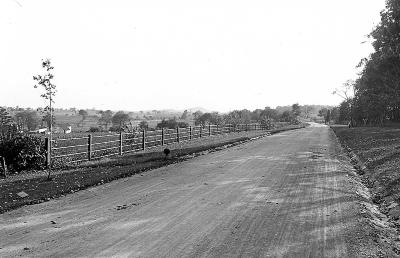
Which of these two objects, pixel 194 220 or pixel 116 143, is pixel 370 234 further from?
pixel 116 143

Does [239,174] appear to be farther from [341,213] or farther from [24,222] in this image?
[24,222]

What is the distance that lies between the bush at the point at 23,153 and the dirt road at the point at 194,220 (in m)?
5.57

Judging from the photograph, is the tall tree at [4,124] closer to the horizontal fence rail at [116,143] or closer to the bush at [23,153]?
the bush at [23,153]

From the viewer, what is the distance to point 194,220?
259 inches

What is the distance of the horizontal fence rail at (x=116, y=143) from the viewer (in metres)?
15.6

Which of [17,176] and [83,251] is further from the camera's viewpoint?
[17,176]

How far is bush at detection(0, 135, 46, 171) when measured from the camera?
13695mm

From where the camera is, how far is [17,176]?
12.4 metres

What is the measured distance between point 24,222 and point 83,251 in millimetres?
2282

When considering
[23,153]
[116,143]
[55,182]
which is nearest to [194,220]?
[55,182]

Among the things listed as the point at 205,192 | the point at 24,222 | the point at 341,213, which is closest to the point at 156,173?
the point at 205,192

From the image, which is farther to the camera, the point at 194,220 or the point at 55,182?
the point at 55,182

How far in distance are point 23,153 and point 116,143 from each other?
1149 centimetres

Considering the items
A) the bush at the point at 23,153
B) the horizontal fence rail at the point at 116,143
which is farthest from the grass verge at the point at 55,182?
the horizontal fence rail at the point at 116,143
